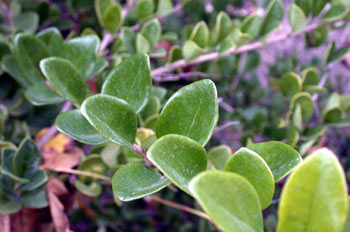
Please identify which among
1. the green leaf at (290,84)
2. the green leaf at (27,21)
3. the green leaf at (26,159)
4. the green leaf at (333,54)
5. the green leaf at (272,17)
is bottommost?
the green leaf at (26,159)

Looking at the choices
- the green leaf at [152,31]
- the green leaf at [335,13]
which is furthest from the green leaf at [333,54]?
the green leaf at [152,31]

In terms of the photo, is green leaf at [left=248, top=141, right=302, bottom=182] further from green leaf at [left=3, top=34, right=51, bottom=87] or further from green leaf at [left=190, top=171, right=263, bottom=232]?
green leaf at [left=3, top=34, right=51, bottom=87]

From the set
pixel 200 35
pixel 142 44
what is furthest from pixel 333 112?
pixel 142 44

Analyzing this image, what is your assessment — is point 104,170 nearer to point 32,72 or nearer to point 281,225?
point 32,72

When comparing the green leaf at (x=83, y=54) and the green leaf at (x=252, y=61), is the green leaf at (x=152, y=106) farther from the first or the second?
the green leaf at (x=252, y=61)

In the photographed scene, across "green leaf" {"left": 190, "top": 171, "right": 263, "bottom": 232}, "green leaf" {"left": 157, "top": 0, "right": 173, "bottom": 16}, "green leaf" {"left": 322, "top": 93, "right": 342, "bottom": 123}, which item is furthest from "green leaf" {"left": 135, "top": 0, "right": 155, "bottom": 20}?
"green leaf" {"left": 190, "top": 171, "right": 263, "bottom": 232}

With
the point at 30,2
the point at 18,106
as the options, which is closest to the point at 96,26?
the point at 30,2
